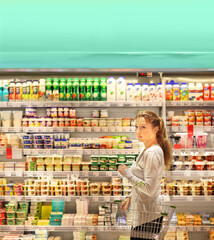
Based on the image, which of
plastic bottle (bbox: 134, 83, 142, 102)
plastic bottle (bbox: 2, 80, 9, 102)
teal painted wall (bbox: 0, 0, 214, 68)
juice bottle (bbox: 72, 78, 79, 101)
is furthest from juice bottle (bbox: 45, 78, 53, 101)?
teal painted wall (bbox: 0, 0, 214, 68)

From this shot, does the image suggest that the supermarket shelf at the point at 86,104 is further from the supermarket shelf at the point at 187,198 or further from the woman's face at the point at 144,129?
the woman's face at the point at 144,129

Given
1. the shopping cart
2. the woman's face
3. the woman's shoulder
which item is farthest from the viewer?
the woman's face

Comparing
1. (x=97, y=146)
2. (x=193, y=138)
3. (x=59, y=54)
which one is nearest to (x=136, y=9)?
(x=59, y=54)

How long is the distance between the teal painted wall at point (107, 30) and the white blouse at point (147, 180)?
1.27 meters

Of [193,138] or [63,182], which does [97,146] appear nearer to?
[63,182]

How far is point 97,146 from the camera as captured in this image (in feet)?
12.7

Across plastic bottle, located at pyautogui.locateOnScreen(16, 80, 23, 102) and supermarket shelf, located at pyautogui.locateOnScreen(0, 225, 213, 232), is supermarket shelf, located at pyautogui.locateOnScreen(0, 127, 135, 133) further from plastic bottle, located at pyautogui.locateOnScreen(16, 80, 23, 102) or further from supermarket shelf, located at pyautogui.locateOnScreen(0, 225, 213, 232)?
supermarket shelf, located at pyautogui.locateOnScreen(0, 225, 213, 232)

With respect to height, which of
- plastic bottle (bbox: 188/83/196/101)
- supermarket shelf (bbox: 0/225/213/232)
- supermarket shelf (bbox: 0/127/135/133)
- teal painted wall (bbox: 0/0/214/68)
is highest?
plastic bottle (bbox: 188/83/196/101)

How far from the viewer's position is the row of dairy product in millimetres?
3908

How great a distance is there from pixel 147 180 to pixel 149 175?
0.12 ft

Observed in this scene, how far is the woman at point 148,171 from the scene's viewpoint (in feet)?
5.77

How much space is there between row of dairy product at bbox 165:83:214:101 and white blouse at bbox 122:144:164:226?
2.13 m

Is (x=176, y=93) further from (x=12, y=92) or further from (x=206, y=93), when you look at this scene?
(x=12, y=92)

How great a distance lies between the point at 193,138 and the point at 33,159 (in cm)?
216
